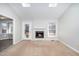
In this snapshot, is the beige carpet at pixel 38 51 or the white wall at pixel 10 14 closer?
the beige carpet at pixel 38 51

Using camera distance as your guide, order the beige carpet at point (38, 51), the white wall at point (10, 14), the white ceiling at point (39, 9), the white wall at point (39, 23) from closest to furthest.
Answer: the beige carpet at point (38, 51) → the white wall at point (10, 14) → the white ceiling at point (39, 9) → the white wall at point (39, 23)

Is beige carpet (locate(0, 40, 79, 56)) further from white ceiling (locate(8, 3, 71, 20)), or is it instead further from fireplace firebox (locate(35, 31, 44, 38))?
fireplace firebox (locate(35, 31, 44, 38))

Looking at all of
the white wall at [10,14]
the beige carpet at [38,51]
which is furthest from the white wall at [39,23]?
the beige carpet at [38,51]

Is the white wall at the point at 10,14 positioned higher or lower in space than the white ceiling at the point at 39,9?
lower

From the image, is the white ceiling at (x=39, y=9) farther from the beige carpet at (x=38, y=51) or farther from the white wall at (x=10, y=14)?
the beige carpet at (x=38, y=51)

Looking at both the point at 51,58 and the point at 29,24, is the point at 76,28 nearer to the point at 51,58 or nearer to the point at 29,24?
the point at 51,58

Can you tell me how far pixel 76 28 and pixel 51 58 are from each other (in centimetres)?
204

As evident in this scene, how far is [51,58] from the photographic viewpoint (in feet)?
13.2

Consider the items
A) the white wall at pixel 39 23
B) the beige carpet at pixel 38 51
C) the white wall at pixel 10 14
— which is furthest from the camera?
the white wall at pixel 39 23

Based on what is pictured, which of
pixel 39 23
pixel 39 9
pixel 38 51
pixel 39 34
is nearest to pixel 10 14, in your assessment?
pixel 39 9

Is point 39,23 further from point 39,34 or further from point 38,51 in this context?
point 38,51

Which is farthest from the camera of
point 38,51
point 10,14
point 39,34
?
point 39,34

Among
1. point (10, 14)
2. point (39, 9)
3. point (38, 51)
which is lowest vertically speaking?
point (38, 51)

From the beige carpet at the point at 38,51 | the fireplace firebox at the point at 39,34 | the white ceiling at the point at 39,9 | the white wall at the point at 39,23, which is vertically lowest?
the beige carpet at the point at 38,51
